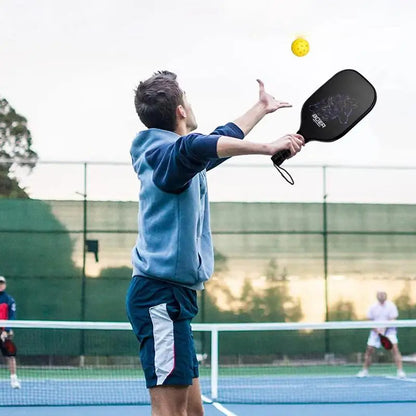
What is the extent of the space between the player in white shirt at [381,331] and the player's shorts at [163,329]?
9753 mm

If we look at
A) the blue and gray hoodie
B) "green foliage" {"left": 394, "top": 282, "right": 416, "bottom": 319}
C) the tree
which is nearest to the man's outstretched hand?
the blue and gray hoodie

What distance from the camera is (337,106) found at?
11.1 ft

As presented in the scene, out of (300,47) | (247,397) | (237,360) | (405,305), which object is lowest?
(247,397)

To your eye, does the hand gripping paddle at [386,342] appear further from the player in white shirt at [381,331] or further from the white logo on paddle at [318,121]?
the white logo on paddle at [318,121]

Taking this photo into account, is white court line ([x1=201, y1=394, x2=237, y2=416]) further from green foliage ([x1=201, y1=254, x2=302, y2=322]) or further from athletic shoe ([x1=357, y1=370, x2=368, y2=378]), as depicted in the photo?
green foliage ([x1=201, y1=254, x2=302, y2=322])

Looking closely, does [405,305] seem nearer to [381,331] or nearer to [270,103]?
[381,331]

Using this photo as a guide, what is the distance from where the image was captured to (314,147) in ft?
54.1

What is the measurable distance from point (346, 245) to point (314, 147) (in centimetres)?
254

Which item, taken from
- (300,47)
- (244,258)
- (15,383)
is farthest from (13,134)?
(300,47)

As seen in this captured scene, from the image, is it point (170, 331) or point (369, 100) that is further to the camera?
point (369, 100)

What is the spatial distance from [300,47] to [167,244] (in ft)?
8.36

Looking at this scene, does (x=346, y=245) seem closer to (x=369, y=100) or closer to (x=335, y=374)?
(x=335, y=374)

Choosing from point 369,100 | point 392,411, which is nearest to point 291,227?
point 392,411

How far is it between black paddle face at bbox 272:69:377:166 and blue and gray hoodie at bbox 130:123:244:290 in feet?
1.53
